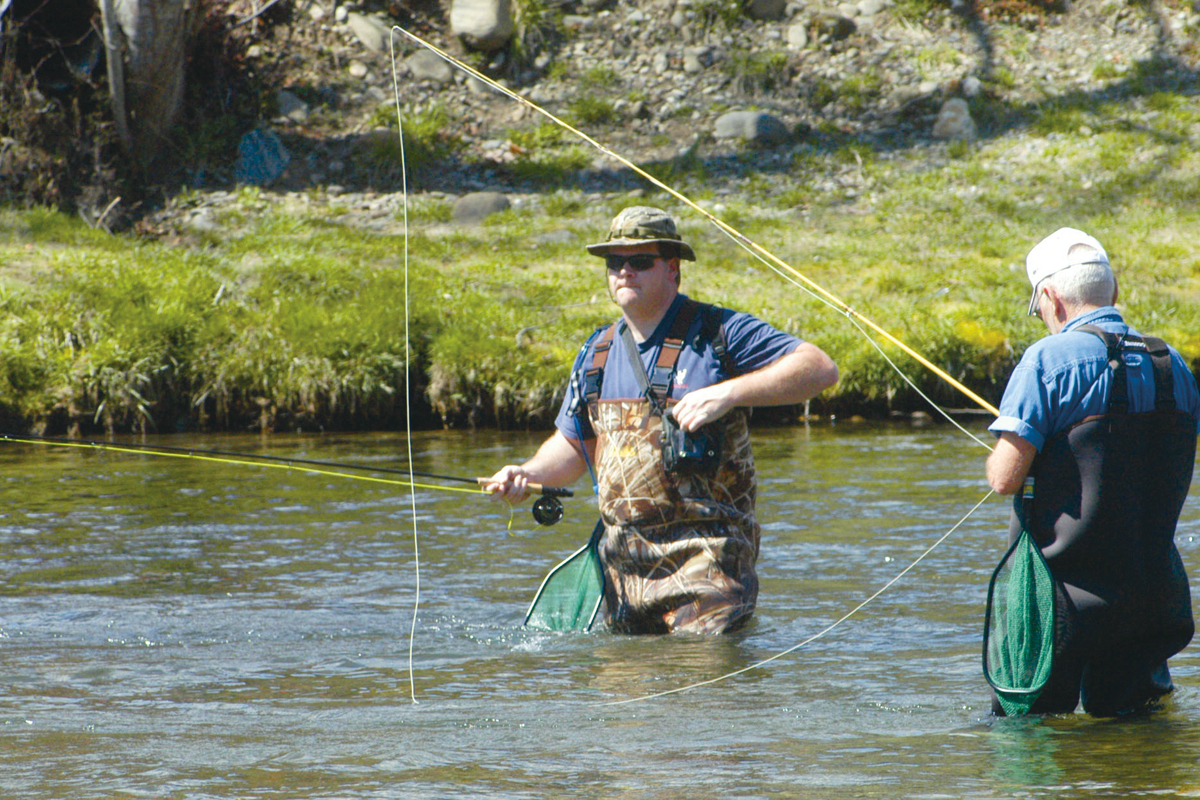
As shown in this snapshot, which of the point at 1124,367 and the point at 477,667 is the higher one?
the point at 1124,367

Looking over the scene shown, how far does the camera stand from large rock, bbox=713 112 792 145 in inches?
721

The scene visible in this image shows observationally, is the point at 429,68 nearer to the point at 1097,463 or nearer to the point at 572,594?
the point at 572,594

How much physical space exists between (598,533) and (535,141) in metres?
13.3

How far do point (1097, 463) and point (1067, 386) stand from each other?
0.69 ft

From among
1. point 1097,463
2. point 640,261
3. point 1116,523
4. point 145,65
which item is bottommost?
point 1116,523

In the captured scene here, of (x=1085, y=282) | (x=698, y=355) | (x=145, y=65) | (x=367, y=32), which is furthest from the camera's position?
(x=367, y=32)

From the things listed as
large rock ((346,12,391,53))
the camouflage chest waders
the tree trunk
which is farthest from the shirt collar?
large rock ((346,12,391,53))

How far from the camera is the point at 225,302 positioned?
12508 mm

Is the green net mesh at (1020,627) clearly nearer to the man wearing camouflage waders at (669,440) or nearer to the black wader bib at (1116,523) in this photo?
the black wader bib at (1116,523)

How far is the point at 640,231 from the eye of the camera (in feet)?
15.7

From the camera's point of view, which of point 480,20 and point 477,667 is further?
point 480,20

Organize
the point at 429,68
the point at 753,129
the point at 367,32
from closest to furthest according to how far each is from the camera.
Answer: the point at 753,129 < the point at 429,68 < the point at 367,32

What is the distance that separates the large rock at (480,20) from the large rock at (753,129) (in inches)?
127

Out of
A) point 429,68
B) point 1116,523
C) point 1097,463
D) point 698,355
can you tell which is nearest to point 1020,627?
point 1116,523
